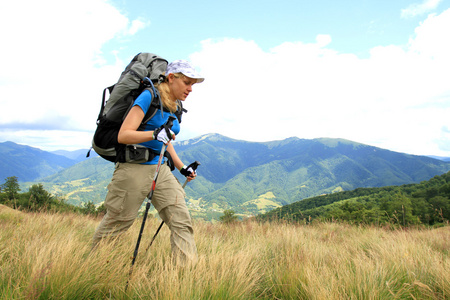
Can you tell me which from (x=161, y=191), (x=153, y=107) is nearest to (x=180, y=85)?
(x=153, y=107)

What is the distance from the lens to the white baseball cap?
2.80m

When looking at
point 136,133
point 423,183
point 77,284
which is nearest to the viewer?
point 77,284

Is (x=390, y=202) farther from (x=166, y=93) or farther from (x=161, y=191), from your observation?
(x=166, y=93)

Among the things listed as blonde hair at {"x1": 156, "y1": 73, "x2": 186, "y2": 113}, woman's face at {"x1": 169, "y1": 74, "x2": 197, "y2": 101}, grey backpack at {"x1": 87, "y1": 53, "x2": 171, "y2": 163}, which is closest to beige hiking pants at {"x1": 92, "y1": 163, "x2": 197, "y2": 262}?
grey backpack at {"x1": 87, "y1": 53, "x2": 171, "y2": 163}

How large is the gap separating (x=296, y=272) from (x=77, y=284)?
214cm

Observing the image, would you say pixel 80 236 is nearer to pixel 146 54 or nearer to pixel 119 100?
pixel 119 100

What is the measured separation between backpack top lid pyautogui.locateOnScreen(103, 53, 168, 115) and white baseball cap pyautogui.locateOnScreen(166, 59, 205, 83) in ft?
0.51

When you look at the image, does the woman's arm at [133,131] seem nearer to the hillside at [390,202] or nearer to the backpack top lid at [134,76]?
the backpack top lid at [134,76]

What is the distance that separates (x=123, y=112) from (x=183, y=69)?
0.80 m

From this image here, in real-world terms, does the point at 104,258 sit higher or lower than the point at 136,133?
lower

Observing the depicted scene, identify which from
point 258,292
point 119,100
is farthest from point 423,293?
point 119,100

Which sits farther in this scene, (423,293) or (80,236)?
(80,236)

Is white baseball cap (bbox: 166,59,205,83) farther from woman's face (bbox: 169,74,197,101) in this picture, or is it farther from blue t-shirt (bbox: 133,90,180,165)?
blue t-shirt (bbox: 133,90,180,165)

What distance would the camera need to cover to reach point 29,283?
6.01 ft
